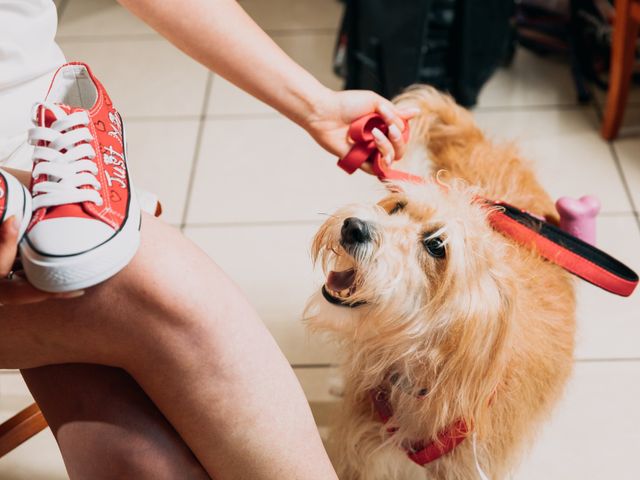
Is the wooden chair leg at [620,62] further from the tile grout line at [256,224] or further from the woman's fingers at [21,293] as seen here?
Answer: the woman's fingers at [21,293]

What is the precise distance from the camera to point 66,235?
66cm

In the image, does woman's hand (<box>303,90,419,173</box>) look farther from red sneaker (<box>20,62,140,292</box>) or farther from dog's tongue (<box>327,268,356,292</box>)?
red sneaker (<box>20,62,140,292</box>)

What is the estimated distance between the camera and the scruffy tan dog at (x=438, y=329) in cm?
92

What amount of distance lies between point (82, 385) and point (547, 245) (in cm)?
71

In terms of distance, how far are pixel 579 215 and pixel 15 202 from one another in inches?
35.4

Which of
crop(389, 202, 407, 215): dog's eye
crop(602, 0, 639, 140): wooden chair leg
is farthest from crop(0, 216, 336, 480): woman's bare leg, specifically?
crop(602, 0, 639, 140): wooden chair leg

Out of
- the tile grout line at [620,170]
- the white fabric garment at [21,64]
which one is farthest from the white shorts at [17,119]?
the tile grout line at [620,170]

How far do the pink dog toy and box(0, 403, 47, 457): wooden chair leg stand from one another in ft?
3.21

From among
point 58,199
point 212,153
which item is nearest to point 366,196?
point 212,153

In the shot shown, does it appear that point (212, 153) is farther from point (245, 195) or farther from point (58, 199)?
point (58, 199)

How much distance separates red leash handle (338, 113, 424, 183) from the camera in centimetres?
112

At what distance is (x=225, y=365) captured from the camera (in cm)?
74

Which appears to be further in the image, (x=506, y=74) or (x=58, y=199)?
(x=506, y=74)

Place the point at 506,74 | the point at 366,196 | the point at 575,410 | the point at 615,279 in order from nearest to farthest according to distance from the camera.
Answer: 1. the point at 615,279
2. the point at 575,410
3. the point at 366,196
4. the point at 506,74
